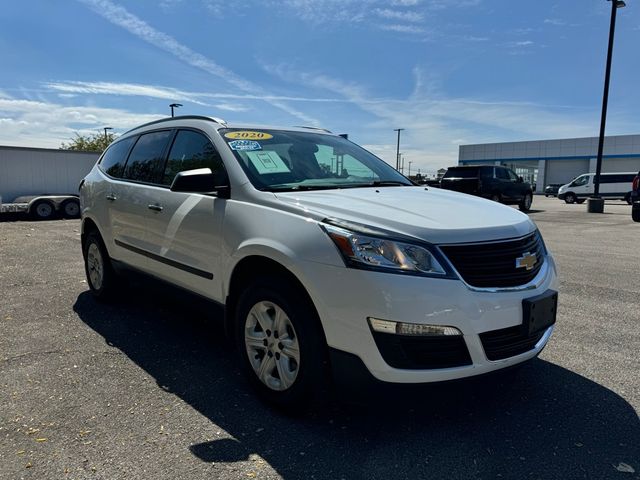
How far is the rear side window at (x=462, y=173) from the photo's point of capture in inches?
789

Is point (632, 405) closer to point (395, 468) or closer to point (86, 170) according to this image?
point (395, 468)

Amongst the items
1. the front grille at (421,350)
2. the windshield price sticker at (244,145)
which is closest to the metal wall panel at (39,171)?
the windshield price sticker at (244,145)

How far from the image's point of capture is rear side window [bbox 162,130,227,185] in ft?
11.5

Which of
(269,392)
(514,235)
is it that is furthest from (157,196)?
(514,235)

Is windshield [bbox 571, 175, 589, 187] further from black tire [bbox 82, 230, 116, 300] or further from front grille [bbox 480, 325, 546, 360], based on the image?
front grille [bbox 480, 325, 546, 360]

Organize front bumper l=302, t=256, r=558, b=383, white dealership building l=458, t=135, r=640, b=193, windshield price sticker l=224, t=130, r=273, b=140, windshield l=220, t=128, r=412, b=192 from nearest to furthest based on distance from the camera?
front bumper l=302, t=256, r=558, b=383 < windshield l=220, t=128, r=412, b=192 < windshield price sticker l=224, t=130, r=273, b=140 < white dealership building l=458, t=135, r=640, b=193

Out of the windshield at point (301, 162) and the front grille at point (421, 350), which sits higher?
the windshield at point (301, 162)

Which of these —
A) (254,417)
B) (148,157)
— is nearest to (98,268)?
(148,157)

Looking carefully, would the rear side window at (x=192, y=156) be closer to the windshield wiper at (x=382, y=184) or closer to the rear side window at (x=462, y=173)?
the windshield wiper at (x=382, y=184)

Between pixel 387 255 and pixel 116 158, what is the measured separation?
3.85 meters

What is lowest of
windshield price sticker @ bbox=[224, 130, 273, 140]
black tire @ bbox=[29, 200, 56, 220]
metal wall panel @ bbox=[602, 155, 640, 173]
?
black tire @ bbox=[29, 200, 56, 220]

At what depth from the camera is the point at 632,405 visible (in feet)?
9.95

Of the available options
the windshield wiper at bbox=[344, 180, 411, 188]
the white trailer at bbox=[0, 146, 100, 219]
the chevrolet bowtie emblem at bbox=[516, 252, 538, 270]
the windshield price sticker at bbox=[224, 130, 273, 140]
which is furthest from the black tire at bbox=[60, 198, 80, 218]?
the chevrolet bowtie emblem at bbox=[516, 252, 538, 270]

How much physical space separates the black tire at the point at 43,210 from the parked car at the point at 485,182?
15079mm
